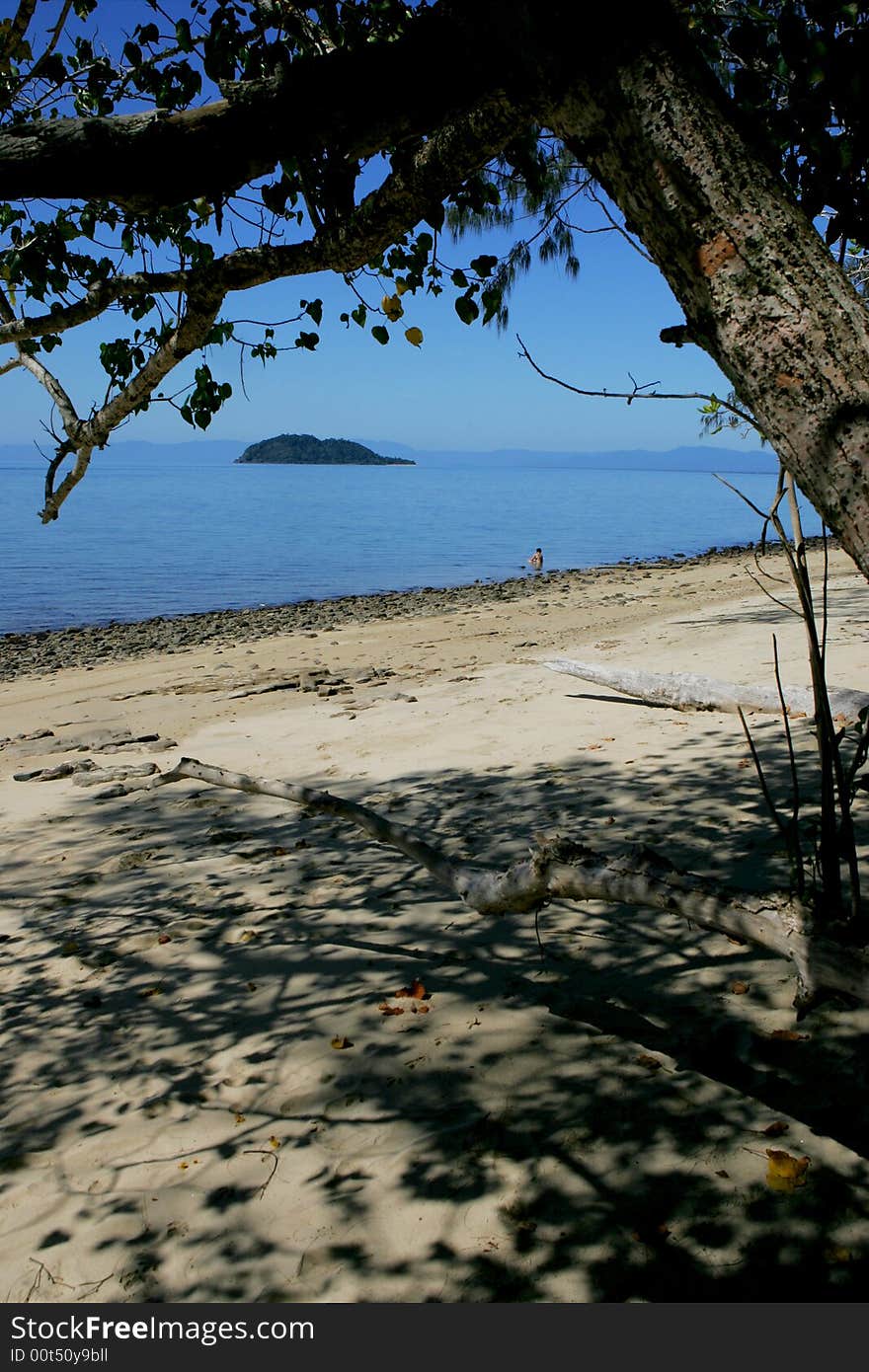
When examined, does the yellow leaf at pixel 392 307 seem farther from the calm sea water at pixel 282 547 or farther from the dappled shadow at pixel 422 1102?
the calm sea water at pixel 282 547

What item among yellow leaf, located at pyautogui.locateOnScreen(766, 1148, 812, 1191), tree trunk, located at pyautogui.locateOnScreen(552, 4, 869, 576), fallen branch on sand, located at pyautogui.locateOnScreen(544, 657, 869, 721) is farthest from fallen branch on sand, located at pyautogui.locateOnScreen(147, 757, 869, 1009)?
fallen branch on sand, located at pyautogui.locateOnScreen(544, 657, 869, 721)

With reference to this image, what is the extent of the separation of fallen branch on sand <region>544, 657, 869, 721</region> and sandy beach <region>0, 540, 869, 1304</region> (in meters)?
0.32

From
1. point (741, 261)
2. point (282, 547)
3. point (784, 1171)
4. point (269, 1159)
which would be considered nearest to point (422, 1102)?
point (269, 1159)

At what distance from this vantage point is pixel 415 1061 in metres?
3.42

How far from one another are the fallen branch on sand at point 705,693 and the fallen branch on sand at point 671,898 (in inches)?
169

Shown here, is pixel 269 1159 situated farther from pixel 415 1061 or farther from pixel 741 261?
pixel 741 261

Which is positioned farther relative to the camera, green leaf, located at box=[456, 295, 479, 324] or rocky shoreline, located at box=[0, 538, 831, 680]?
rocky shoreline, located at box=[0, 538, 831, 680]

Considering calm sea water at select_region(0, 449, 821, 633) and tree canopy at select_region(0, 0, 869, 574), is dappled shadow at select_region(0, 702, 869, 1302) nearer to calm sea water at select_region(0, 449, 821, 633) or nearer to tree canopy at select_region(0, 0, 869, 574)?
tree canopy at select_region(0, 0, 869, 574)

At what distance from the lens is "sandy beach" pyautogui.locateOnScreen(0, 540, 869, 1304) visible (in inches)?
102

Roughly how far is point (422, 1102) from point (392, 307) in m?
3.29

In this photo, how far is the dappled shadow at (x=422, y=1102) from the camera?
8.40ft

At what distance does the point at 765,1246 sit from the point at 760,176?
246 centimetres

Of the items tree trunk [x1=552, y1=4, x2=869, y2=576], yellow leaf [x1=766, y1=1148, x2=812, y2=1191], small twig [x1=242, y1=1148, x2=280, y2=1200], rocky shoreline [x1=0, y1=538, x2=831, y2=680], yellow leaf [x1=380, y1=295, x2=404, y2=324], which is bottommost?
small twig [x1=242, y1=1148, x2=280, y2=1200]

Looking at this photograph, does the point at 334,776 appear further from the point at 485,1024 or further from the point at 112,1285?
the point at 112,1285
